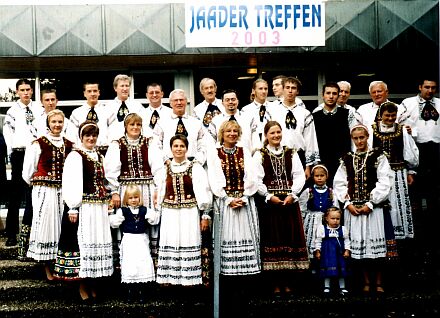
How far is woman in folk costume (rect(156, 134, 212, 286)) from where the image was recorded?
6219 millimetres

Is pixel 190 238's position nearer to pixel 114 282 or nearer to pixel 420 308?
pixel 114 282

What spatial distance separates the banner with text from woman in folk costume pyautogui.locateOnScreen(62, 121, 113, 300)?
217 centimetres

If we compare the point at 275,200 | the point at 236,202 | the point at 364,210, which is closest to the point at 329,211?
the point at 364,210

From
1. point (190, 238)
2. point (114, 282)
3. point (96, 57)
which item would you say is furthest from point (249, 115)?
point (96, 57)

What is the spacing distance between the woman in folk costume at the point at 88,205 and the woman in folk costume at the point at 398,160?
3044 mm

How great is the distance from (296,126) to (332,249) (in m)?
1.49

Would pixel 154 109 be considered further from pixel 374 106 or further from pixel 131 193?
pixel 374 106

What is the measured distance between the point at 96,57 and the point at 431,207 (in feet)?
16.7

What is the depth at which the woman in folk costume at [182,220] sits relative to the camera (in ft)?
20.4

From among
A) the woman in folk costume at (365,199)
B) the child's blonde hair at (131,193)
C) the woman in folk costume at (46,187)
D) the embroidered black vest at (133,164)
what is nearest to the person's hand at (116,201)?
the child's blonde hair at (131,193)

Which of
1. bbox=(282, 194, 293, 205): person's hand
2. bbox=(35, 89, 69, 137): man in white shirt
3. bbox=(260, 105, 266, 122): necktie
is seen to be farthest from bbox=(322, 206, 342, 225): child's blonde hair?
bbox=(35, 89, 69, 137): man in white shirt

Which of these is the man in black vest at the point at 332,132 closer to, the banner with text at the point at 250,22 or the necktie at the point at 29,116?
the banner with text at the point at 250,22

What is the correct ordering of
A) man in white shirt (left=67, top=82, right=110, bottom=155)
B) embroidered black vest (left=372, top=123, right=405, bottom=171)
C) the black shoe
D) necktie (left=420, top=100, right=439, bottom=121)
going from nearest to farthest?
1. embroidered black vest (left=372, top=123, right=405, bottom=171)
2. man in white shirt (left=67, top=82, right=110, bottom=155)
3. the black shoe
4. necktie (left=420, top=100, right=439, bottom=121)

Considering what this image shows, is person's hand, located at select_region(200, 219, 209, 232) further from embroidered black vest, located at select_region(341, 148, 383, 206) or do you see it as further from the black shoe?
the black shoe
